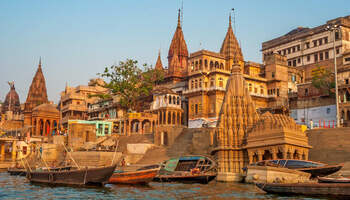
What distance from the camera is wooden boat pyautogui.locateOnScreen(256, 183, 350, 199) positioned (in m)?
18.8

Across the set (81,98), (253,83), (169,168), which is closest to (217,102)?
(253,83)

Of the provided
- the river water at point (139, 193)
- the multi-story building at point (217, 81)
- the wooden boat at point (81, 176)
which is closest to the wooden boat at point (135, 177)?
the river water at point (139, 193)

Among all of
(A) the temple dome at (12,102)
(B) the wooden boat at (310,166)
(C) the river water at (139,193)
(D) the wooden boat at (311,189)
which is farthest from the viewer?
(A) the temple dome at (12,102)

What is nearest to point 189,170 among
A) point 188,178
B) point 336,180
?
point 188,178

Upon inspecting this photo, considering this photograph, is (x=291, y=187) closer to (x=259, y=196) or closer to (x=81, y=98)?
(x=259, y=196)

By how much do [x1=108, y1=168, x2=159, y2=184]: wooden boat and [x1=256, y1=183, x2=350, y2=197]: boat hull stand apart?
8.54m

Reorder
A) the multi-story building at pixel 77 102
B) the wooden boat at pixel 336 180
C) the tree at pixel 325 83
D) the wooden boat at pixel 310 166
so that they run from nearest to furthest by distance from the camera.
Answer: the wooden boat at pixel 336 180 < the wooden boat at pixel 310 166 < the tree at pixel 325 83 < the multi-story building at pixel 77 102

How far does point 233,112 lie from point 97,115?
4953 centimetres

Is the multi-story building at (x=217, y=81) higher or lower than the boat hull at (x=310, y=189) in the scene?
higher

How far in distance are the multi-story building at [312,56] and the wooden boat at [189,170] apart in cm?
2152

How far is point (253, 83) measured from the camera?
187 feet

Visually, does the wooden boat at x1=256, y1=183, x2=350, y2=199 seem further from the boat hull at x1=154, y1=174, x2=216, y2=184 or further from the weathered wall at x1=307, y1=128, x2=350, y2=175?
the weathered wall at x1=307, y1=128, x2=350, y2=175

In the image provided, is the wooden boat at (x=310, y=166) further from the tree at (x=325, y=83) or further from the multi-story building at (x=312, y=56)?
the tree at (x=325, y=83)

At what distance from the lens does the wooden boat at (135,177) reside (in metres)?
27.5
